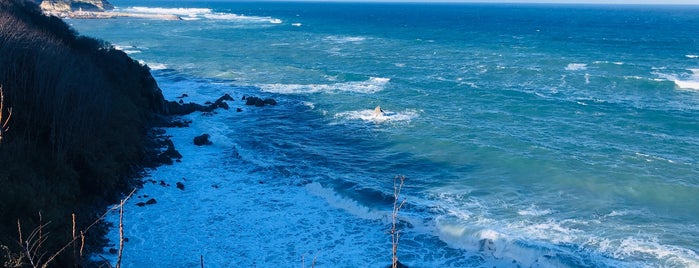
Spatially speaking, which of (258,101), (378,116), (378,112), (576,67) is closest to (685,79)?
(576,67)

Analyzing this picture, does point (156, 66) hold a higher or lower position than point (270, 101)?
higher

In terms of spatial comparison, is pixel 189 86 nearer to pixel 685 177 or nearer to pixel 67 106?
pixel 67 106

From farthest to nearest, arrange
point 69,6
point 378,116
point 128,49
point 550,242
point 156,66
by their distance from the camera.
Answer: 1. point 69,6
2. point 128,49
3. point 156,66
4. point 378,116
5. point 550,242

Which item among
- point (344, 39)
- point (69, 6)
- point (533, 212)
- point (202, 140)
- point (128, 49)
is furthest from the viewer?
point (69, 6)

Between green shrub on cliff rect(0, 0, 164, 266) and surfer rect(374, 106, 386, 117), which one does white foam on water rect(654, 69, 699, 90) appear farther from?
green shrub on cliff rect(0, 0, 164, 266)

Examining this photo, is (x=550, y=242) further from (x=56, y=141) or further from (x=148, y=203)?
(x=56, y=141)

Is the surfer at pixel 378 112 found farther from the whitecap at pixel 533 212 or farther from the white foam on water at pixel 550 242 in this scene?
the whitecap at pixel 533 212
